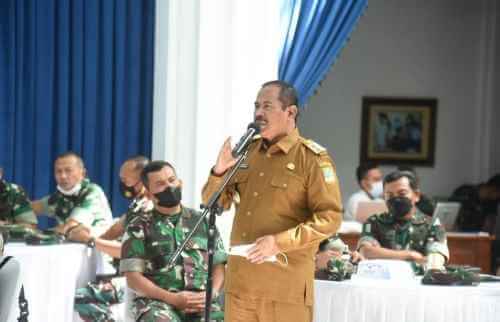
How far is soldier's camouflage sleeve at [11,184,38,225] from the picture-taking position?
20.1 feet

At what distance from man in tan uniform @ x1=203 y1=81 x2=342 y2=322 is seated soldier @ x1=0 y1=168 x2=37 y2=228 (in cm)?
273

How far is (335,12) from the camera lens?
21.3ft

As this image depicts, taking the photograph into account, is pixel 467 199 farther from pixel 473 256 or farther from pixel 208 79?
pixel 208 79

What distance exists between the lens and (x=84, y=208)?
6.10 meters

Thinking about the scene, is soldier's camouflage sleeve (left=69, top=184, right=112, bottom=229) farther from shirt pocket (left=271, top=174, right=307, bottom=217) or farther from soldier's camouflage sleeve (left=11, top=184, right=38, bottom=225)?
shirt pocket (left=271, top=174, right=307, bottom=217)

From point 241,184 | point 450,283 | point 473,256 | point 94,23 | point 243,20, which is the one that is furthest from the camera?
point 473,256

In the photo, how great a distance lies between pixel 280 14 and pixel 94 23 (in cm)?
135

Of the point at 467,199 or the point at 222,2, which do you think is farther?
the point at 467,199

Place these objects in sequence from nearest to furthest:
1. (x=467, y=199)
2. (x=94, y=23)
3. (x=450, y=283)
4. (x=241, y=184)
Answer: (x=241, y=184) → (x=450, y=283) → (x=94, y=23) → (x=467, y=199)

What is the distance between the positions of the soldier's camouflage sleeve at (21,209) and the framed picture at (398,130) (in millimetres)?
5438

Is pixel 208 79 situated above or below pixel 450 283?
above

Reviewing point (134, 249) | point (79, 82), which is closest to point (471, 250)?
point (79, 82)

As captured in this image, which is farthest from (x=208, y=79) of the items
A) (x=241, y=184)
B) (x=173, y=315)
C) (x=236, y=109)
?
(x=241, y=184)

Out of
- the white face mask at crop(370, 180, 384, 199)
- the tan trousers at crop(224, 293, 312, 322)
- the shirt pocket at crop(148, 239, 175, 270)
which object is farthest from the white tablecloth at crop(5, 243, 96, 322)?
the white face mask at crop(370, 180, 384, 199)
